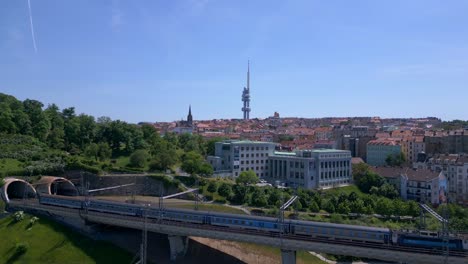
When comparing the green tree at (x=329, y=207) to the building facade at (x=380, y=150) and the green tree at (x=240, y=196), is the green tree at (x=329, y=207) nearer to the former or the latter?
the green tree at (x=240, y=196)

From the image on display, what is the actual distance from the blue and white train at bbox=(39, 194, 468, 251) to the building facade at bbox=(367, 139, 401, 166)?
58.2m

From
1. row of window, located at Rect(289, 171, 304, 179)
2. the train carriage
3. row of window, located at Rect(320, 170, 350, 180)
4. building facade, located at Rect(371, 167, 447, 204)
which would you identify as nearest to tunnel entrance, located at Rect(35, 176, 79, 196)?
row of window, located at Rect(289, 171, 304, 179)

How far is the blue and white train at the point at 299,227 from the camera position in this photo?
28547mm

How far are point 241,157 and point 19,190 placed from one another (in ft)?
108

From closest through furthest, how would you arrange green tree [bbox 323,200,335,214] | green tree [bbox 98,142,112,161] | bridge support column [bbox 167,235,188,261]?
bridge support column [bbox 167,235,188,261] < green tree [bbox 323,200,335,214] < green tree [bbox 98,142,112,161]

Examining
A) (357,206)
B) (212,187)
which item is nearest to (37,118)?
(212,187)

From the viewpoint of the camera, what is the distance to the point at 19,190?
56.9 metres

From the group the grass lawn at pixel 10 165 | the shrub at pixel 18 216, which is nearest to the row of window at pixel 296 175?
the shrub at pixel 18 216

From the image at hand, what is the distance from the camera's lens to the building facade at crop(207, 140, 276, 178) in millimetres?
71250

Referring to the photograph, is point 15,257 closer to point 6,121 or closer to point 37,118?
point 6,121

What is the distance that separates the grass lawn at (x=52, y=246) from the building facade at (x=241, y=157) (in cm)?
A: 3127

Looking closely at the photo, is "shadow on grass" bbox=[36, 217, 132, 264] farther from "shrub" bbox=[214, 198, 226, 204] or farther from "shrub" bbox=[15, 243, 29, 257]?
"shrub" bbox=[214, 198, 226, 204]

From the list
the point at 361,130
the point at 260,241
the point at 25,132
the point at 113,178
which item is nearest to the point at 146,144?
the point at 113,178

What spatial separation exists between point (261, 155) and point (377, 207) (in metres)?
26.0
